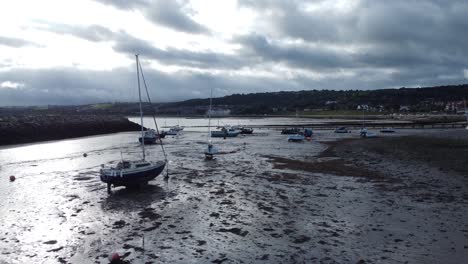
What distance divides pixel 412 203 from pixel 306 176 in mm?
10553

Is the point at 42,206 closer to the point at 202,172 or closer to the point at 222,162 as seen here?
the point at 202,172

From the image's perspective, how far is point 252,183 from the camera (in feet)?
94.9

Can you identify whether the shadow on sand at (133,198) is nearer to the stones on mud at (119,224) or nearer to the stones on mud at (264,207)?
the stones on mud at (119,224)

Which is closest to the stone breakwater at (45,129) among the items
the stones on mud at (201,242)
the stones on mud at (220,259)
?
the stones on mud at (201,242)

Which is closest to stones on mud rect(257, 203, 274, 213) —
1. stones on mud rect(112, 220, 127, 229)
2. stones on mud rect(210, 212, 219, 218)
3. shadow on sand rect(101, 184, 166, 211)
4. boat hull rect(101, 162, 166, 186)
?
stones on mud rect(210, 212, 219, 218)

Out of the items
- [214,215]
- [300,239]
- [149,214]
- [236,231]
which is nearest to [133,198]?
[149,214]

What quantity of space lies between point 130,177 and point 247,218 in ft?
35.3

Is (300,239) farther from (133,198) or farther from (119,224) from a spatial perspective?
(133,198)

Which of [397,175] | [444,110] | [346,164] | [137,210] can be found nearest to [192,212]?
[137,210]

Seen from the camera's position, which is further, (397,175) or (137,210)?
(397,175)

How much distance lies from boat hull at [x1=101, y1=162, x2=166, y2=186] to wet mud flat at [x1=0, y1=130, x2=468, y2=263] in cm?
73

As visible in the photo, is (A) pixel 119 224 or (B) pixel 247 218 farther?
(B) pixel 247 218

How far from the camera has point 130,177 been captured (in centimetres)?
2648

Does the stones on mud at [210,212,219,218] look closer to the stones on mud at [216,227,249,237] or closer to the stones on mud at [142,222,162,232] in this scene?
the stones on mud at [216,227,249,237]
